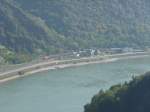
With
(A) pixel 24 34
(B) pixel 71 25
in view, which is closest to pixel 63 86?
Result: (A) pixel 24 34

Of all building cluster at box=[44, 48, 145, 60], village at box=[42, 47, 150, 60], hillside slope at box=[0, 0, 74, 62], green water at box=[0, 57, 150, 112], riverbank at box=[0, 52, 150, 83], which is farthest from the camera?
hillside slope at box=[0, 0, 74, 62]

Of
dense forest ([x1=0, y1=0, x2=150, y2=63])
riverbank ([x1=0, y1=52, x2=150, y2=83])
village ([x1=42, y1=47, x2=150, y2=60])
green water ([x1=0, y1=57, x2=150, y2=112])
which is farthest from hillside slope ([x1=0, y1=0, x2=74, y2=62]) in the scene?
green water ([x1=0, y1=57, x2=150, y2=112])

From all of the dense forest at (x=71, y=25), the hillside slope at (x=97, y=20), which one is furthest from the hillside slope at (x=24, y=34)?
the hillside slope at (x=97, y=20)

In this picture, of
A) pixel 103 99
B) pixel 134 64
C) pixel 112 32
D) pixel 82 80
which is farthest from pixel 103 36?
pixel 103 99

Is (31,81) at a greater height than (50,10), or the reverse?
(50,10)

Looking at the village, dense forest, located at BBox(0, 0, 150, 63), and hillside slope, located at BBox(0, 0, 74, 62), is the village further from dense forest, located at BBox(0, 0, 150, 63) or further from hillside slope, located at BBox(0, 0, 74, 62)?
hillside slope, located at BBox(0, 0, 74, 62)

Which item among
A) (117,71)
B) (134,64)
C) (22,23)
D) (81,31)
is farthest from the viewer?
(81,31)

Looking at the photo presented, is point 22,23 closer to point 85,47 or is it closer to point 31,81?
point 85,47
